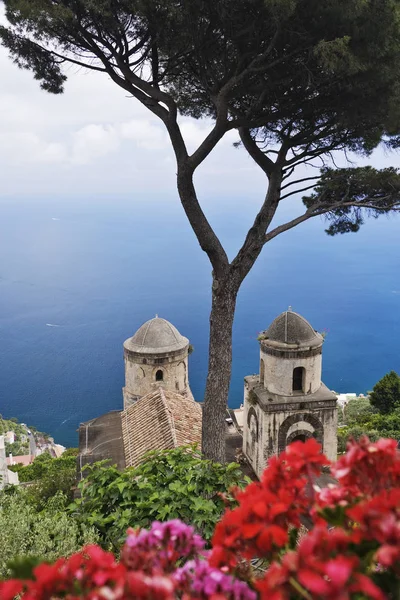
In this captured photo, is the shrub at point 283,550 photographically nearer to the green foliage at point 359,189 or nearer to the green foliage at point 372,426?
the green foliage at point 359,189

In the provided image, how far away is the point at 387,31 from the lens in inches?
220

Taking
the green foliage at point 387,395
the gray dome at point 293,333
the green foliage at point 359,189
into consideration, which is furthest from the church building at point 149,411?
the green foliage at point 387,395

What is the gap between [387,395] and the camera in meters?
27.4

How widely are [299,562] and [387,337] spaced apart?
7101 cm

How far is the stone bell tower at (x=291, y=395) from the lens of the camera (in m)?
11.4

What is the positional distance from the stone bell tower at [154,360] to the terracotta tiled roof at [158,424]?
2.24 ft

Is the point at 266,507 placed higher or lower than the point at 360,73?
lower

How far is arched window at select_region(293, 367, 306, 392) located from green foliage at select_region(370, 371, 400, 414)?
17.8 meters

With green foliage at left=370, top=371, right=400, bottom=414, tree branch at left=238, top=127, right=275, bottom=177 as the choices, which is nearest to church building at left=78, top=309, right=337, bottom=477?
tree branch at left=238, top=127, right=275, bottom=177

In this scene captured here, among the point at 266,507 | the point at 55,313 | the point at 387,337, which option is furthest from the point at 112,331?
the point at 266,507

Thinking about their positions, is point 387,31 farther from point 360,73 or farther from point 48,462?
point 48,462

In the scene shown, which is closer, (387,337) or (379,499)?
(379,499)

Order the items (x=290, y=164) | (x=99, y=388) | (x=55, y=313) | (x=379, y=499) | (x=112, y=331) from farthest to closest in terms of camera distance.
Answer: (x=55, y=313)
(x=112, y=331)
(x=99, y=388)
(x=290, y=164)
(x=379, y=499)

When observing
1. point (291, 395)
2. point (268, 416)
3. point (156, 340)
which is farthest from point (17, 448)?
point (291, 395)
